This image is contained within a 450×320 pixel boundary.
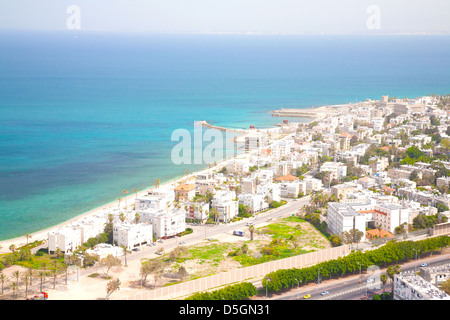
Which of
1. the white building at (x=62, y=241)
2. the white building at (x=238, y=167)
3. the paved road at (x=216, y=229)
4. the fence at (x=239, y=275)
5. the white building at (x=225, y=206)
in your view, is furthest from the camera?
the white building at (x=238, y=167)

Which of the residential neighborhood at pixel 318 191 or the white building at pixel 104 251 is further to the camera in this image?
the residential neighborhood at pixel 318 191

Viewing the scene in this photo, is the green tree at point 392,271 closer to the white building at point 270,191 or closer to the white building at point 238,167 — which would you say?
the white building at point 270,191

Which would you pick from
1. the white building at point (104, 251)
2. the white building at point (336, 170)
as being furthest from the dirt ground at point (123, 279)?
the white building at point (336, 170)

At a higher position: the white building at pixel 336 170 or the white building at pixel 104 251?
the white building at pixel 336 170

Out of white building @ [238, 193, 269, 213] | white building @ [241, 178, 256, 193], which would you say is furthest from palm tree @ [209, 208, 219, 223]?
white building @ [241, 178, 256, 193]

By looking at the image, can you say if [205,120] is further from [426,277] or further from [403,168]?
[426,277]

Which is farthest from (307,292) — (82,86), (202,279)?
(82,86)
